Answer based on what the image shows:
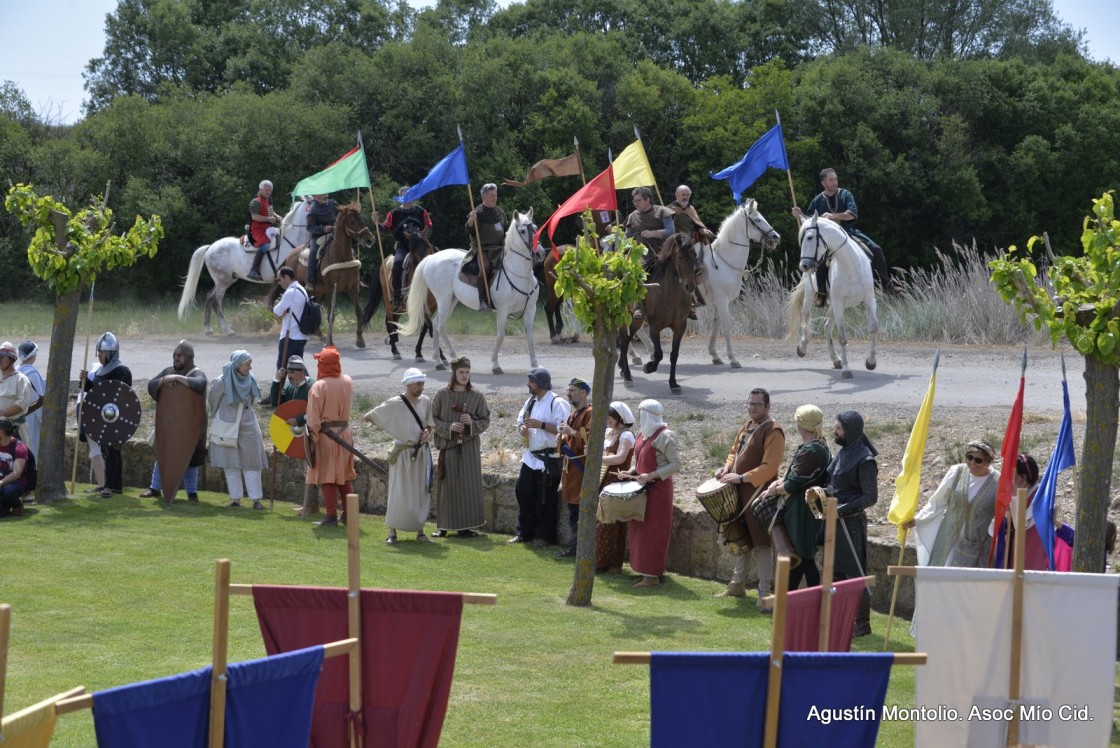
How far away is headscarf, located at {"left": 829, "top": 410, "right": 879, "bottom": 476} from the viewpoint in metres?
9.96

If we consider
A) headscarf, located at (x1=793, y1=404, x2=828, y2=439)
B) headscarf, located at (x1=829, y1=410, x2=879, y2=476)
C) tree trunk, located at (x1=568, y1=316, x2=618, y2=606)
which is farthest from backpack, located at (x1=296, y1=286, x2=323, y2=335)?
headscarf, located at (x1=829, y1=410, x2=879, y2=476)

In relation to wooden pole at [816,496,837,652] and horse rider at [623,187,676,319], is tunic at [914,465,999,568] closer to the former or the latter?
wooden pole at [816,496,837,652]

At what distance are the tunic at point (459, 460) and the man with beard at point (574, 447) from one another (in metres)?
0.96

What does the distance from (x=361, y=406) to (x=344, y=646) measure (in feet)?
40.0

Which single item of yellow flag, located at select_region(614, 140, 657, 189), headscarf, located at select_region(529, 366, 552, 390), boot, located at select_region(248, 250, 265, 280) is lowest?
headscarf, located at select_region(529, 366, 552, 390)

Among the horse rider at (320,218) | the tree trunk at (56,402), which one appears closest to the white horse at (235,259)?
the horse rider at (320,218)

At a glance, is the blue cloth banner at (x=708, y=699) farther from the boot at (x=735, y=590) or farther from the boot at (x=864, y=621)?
the boot at (x=735, y=590)

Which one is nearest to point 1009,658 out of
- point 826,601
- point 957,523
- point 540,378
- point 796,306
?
point 826,601

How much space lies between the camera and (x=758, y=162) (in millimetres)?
20766

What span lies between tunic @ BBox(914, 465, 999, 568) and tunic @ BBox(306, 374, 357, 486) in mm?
6287

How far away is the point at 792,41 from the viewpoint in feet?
155

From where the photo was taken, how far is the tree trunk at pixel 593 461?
10.8 metres

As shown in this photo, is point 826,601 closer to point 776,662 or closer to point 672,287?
point 776,662

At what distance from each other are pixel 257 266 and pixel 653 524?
1598 cm
